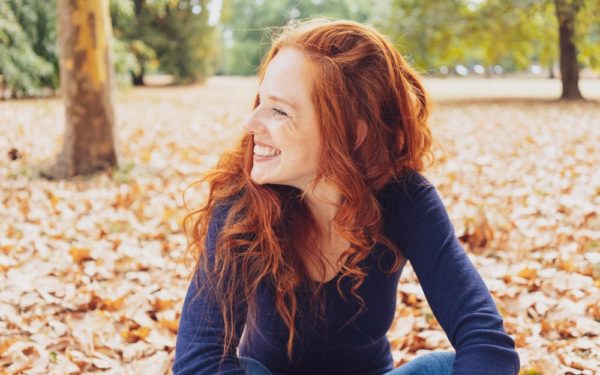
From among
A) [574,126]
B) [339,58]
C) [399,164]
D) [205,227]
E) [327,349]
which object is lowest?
[574,126]

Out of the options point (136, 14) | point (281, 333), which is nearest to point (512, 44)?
point (136, 14)

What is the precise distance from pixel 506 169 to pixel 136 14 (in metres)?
21.1

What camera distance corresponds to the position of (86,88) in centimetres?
625

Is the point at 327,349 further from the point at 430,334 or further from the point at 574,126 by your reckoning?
the point at 574,126

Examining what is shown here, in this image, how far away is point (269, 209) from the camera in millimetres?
1719

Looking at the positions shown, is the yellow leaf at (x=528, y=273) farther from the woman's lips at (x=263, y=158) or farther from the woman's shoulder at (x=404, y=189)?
the woman's lips at (x=263, y=158)

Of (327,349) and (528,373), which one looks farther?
(528,373)

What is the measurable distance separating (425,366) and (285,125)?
75 cm

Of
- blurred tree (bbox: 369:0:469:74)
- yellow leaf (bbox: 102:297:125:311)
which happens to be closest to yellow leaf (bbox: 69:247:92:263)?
yellow leaf (bbox: 102:297:125:311)

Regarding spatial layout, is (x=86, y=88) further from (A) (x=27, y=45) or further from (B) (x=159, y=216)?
(A) (x=27, y=45)

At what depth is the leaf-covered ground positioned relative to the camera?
2754mm

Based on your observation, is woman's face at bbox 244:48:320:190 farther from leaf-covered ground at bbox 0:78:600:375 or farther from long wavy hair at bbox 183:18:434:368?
leaf-covered ground at bbox 0:78:600:375

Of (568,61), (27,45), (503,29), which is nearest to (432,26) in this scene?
(503,29)

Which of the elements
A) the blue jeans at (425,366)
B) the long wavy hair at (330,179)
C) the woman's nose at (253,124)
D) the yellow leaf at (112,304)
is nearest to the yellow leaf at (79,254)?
the yellow leaf at (112,304)
